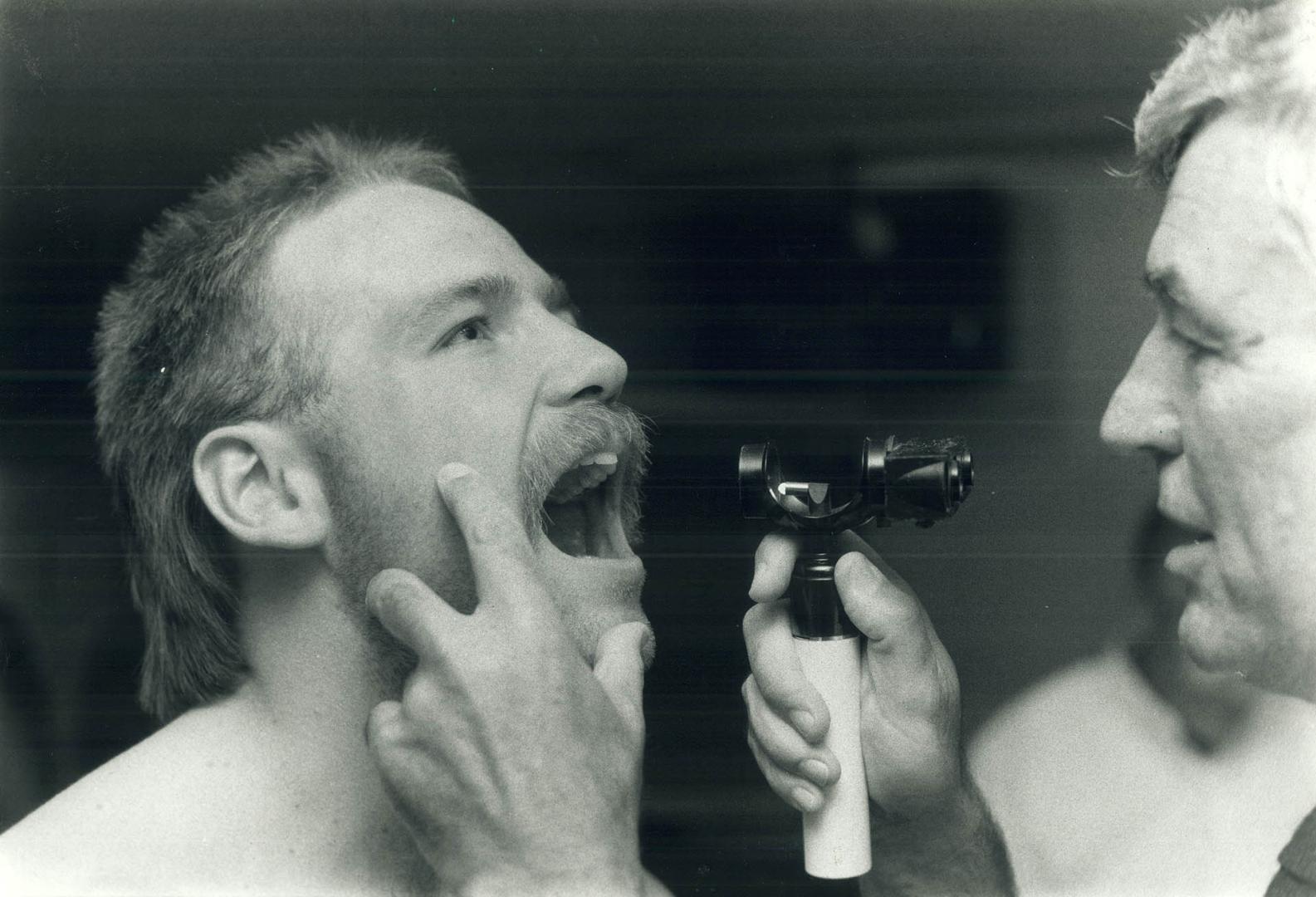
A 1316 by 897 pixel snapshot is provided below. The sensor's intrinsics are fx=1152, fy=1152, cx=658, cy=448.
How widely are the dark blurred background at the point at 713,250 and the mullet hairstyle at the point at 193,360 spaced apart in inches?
1.2

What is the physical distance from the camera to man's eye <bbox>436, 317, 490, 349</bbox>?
1.32 metres

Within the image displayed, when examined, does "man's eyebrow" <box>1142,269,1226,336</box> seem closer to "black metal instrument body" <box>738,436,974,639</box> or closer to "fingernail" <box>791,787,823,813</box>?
"black metal instrument body" <box>738,436,974,639</box>

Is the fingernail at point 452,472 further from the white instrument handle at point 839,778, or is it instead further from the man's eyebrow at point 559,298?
the white instrument handle at point 839,778

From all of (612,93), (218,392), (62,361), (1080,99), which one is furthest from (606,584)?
(1080,99)

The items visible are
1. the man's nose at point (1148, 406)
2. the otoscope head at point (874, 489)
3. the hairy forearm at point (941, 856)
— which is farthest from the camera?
the hairy forearm at point (941, 856)

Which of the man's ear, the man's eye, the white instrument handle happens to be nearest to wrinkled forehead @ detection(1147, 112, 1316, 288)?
the white instrument handle

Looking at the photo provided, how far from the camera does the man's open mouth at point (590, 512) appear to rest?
1363 mm

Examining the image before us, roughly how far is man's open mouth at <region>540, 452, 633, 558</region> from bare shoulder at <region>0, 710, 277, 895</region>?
44 centimetres

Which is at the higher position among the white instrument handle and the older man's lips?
the older man's lips

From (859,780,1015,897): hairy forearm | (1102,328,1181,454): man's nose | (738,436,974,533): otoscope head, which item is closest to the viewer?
(738,436,974,533): otoscope head

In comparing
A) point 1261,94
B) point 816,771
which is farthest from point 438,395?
point 1261,94

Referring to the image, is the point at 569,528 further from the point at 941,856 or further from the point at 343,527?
the point at 941,856

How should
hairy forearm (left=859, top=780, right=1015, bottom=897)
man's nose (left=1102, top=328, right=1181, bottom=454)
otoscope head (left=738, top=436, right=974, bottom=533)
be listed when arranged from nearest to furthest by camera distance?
1. otoscope head (left=738, top=436, right=974, bottom=533)
2. man's nose (left=1102, top=328, right=1181, bottom=454)
3. hairy forearm (left=859, top=780, right=1015, bottom=897)

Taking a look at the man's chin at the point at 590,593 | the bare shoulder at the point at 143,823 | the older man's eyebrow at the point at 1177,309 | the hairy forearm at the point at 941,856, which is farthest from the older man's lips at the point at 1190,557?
the bare shoulder at the point at 143,823
